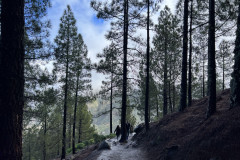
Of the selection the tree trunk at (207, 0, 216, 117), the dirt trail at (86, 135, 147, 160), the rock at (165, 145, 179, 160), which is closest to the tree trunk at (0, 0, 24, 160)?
the rock at (165, 145, 179, 160)

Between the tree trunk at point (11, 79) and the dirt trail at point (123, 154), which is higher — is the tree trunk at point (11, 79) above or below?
above

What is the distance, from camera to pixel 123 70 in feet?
45.5

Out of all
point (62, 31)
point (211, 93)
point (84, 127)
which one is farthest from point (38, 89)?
point (84, 127)

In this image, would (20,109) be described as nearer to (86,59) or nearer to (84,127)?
(86,59)

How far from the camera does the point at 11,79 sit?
346 centimetres

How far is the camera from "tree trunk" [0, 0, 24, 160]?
11.0 feet

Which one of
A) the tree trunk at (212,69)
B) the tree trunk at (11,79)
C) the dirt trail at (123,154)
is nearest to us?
the tree trunk at (11,79)

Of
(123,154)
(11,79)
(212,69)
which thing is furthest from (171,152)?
(11,79)

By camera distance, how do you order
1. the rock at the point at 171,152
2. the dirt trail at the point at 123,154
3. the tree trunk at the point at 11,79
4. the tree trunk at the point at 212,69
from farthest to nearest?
the dirt trail at the point at 123,154
the tree trunk at the point at 212,69
the rock at the point at 171,152
the tree trunk at the point at 11,79

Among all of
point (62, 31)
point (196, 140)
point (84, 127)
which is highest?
point (62, 31)

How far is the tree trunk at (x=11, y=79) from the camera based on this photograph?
3350mm

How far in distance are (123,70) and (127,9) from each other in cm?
516

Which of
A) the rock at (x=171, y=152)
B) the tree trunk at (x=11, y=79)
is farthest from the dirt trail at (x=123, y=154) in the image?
the tree trunk at (x=11, y=79)

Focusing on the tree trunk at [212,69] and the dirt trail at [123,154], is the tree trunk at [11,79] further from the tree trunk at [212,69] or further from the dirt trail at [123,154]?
the tree trunk at [212,69]
